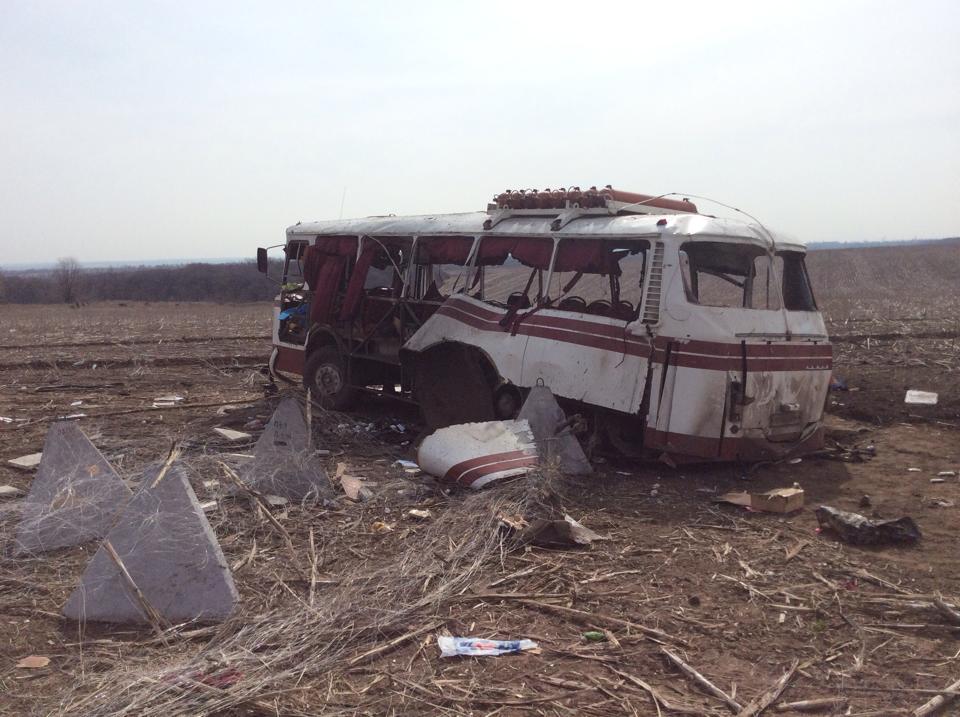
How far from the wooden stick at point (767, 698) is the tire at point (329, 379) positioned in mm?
7492

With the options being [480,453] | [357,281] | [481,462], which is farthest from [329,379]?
[481,462]

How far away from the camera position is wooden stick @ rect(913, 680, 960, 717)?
3.73 metres

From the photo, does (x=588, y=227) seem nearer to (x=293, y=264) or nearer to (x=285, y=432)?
(x=285, y=432)

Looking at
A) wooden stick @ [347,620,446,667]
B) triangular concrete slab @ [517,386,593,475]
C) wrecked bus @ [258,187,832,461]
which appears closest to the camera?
wooden stick @ [347,620,446,667]

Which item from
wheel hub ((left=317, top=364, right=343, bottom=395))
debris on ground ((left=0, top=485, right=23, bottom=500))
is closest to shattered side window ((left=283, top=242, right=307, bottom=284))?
wheel hub ((left=317, top=364, right=343, bottom=395))

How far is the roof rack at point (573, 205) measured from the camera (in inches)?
329

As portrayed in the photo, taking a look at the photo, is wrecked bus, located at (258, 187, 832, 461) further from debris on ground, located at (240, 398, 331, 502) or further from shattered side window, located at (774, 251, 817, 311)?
debris on ground, located at (240, 398, 331, 502)

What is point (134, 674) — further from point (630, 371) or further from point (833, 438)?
point (833, 438)

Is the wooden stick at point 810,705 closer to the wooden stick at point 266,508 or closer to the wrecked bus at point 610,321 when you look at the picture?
the wooden stick at point 266,508

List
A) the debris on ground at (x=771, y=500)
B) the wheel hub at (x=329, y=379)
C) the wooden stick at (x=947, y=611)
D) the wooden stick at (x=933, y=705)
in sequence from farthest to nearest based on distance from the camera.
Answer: the wheel hub at (x=329, y=379)
the debris on ground at (x=771, y=500)
the wooden stick at (x=947, y=611)
the wooden stick at (x=933, y=705)

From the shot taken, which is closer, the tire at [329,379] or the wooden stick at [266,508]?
the wooden stick at [266,508]

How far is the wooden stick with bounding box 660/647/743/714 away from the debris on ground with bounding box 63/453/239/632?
94.6 inches

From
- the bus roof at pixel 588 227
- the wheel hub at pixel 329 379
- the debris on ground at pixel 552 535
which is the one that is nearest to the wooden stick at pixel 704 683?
the debris on ground at pixel 552 535

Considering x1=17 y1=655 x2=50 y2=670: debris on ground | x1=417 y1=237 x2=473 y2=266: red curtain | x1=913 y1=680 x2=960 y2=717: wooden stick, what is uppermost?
x1=417 y1=237 x2=473 y2=266: red curtain
